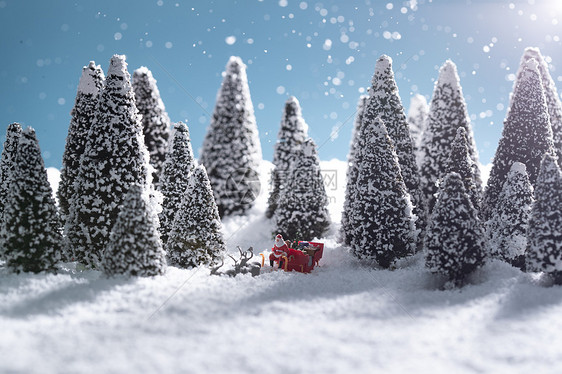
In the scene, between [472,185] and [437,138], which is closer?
[472,185]

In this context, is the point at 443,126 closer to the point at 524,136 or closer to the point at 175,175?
the point at 524,136

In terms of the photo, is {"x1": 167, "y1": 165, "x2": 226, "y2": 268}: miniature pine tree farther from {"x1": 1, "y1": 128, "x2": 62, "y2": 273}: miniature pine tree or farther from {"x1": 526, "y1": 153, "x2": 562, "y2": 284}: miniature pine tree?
{"x1": 526, "y1": 153, "x2": 562, "y2": 284}: miniature pine tree

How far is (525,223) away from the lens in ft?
51.1

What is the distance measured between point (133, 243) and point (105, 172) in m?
4.21

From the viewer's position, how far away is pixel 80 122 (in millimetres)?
19547

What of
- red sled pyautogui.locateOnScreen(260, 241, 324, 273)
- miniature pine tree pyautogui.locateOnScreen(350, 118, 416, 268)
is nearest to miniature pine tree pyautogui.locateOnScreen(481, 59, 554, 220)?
miniature pine tree pyautogui.locateOnScreen(350, 118, 416, 268)

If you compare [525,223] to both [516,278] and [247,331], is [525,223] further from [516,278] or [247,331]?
[247,331]

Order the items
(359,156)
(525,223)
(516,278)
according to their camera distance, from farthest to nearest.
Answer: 1. (359,156)
2. (525,223)
3. (516,278)

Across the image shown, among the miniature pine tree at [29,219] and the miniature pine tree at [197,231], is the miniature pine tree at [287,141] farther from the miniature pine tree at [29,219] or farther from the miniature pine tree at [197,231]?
the miniature pine tree at [29,219]

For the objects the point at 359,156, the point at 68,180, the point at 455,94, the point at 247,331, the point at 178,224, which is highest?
the point at 455,94

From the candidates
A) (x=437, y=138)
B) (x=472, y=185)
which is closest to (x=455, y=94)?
(x=437, y=138)

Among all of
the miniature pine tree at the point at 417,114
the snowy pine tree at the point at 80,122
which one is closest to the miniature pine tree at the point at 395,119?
the snowy pine tree at the point at 80,122

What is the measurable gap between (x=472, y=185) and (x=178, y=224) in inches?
481

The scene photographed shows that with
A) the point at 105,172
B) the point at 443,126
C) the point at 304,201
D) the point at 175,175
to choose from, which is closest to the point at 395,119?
the point at 443,126
